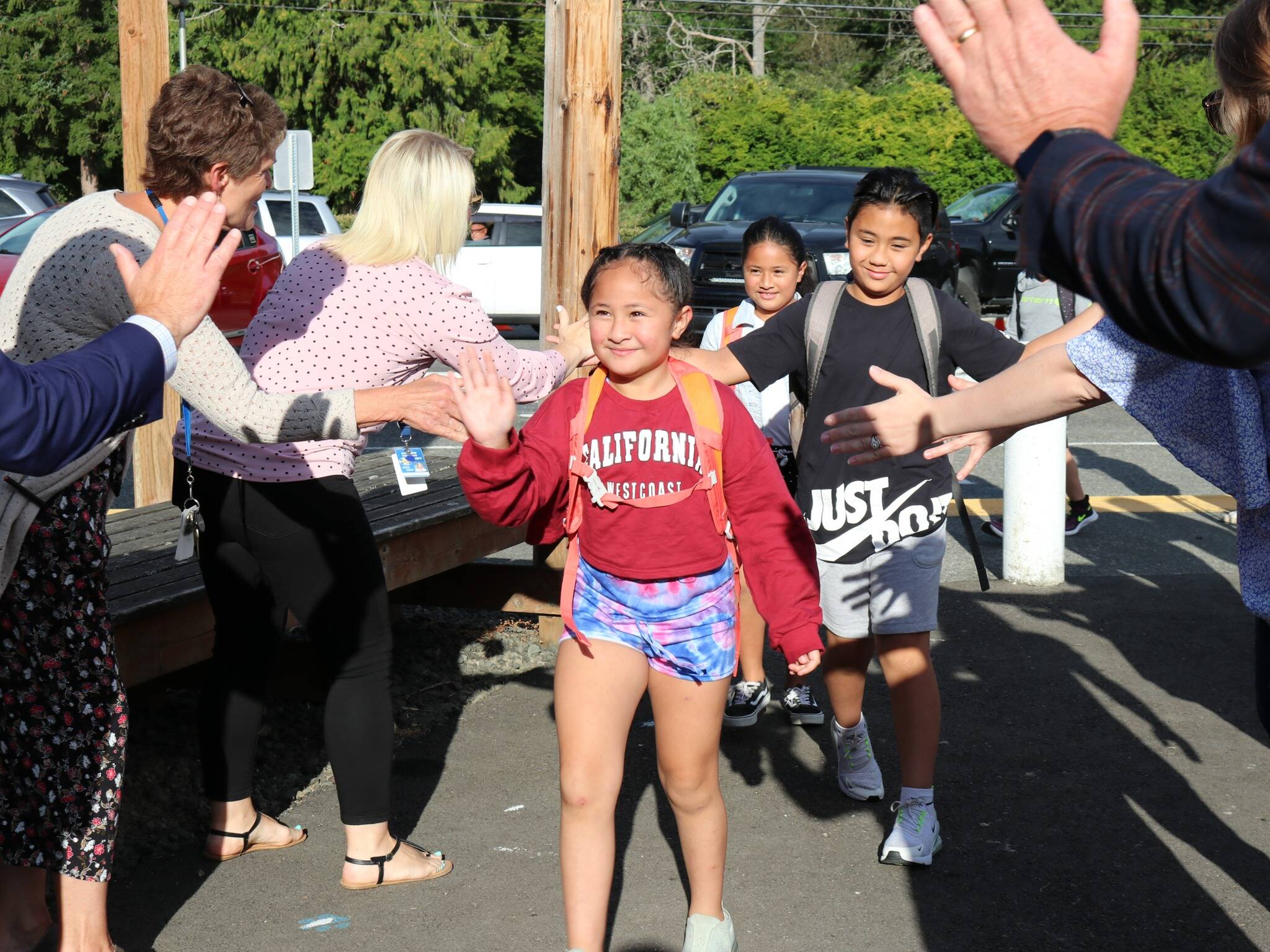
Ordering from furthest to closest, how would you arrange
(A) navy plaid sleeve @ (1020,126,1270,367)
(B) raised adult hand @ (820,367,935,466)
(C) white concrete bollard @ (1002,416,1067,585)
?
(C) white concrete bollard @ (1002,416,1067,585)
(B) raised adult hand @ (820,367,935,466)
(A) navy plaid sleeve @ (1020,126,1270,367)

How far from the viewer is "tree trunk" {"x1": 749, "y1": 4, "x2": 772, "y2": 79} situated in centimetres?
4759

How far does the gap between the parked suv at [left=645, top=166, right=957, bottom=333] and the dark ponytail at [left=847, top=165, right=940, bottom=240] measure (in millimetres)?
9792

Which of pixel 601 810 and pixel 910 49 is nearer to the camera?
pixel 601 810

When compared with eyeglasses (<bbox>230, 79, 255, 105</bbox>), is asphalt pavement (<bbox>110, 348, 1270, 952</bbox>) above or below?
below

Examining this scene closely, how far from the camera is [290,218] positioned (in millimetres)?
21375

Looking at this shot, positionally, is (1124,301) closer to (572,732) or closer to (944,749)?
(572,732)

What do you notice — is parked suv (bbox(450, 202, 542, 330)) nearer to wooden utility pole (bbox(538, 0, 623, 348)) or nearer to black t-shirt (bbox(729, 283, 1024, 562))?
wooden utility pole (bbox(538, 0, 623, 348))

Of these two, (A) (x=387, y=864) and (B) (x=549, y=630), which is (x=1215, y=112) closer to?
(A) (x=387, y=864)

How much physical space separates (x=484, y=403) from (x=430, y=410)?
529 mm

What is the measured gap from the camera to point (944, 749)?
193 inches

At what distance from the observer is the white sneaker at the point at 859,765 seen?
445cm

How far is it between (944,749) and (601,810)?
2.16 meters

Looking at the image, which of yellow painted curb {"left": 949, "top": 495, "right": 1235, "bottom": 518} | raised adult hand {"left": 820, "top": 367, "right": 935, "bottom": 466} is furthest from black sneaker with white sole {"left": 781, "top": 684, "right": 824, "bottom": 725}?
yellow painted curb {"left": 949, "top": 495, "right": 1235, "bottom": 518}

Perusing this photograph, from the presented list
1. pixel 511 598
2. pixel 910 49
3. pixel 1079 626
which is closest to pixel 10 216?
pixel 511 598
